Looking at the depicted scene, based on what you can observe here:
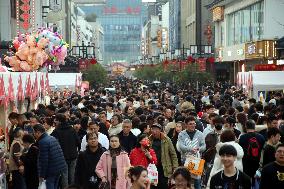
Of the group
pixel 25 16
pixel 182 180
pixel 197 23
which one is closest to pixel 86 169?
pixel 182 180

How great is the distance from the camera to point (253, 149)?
11531 millimetres

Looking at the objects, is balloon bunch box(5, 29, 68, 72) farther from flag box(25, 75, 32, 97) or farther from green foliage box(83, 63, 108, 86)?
green foliage box(83, 63, 108, 86)

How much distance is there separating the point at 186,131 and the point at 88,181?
2.82 m

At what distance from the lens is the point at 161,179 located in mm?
Result: 11820

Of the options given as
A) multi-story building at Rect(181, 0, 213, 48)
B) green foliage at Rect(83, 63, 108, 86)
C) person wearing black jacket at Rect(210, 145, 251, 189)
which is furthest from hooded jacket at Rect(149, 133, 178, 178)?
multi-story building at Rect(181, 0, 213, 48)

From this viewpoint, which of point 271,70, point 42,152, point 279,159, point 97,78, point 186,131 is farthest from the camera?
point 97,78

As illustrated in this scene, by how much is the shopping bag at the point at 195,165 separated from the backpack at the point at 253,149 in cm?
73

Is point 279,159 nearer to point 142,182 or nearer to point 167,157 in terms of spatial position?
point 142,182

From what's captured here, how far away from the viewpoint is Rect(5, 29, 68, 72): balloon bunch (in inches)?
871

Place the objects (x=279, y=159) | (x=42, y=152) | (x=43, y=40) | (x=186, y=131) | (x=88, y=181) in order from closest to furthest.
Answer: (x=279, y=159) < (x=88, y=181) < (x=42, y=152) < (x=186, y=131) < (x=43, y=40)

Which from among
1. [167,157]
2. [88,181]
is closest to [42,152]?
[88,181]

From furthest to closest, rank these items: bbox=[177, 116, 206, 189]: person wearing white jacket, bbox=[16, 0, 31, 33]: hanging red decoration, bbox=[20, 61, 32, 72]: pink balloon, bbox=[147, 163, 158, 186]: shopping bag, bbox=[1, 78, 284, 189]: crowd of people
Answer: bbox=[16, 0, 31, 33]: hanging red decoration
bbox=[20, 61, 32, 72]: pink balloon
bbox=[177, 116, 206, 189]: person wearing white jacket
bbox=[147, 163, 158, 186]: shopping bag
bbox=[1, 78, 284, 189]: crowd of people

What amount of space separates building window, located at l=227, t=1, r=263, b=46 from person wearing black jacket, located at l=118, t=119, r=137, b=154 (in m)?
38.7

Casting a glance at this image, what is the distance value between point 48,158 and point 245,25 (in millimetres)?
47999
